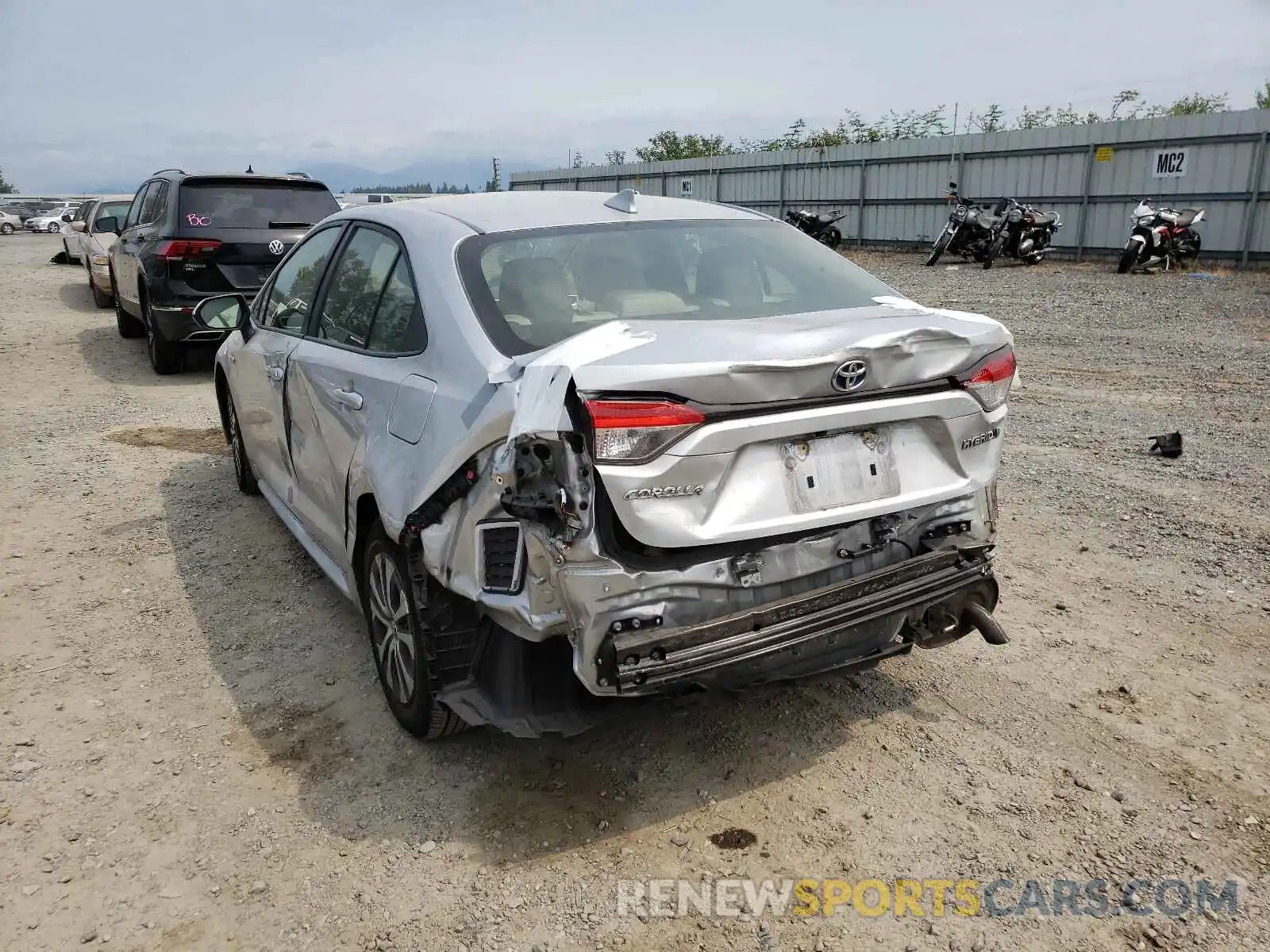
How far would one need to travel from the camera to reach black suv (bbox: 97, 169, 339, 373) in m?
9.17

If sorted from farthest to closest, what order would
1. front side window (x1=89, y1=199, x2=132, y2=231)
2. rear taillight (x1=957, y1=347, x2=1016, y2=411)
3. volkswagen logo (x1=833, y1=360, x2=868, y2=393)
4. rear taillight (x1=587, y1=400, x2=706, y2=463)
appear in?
front side window (x1=89, y1=199, x2=132, y2=231)
rear taillight (x1=957, y1=347, x2=1016, y2=411)
volkswagen logo (x1=833, y1=360, x2=868, y2=393)
rear taillight (x1=587, y1=400, x2=706, y2=463)

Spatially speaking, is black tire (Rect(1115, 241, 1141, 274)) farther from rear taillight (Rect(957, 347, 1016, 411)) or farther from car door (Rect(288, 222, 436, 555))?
car door (Rect(288, 222, 436, 555))

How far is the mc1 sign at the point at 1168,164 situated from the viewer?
1689cm

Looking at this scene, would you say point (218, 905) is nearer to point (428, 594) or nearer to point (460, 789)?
point (460, 789)

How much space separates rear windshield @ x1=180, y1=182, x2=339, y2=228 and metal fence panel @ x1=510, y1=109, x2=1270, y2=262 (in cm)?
1434

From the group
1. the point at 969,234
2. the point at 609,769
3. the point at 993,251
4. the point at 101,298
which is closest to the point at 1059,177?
the point at 969,234

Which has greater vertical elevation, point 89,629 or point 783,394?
point 783,394

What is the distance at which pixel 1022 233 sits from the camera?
1752cm

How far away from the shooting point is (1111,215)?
17.8 metres

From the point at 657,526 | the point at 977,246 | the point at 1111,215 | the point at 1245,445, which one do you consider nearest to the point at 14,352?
the point at 657,526

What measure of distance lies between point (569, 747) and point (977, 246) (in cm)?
1678

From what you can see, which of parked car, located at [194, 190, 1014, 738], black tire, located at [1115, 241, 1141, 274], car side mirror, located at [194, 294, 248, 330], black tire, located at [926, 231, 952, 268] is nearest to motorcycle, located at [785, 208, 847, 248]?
black tire, located at [926, 231, 952, 268]

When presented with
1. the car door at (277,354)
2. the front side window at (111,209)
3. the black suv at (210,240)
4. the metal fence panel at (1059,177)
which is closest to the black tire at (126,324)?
the black suv at (210,240)

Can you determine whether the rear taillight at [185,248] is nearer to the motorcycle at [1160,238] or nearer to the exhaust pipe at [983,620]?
the exhaust pipe at [983,620]
